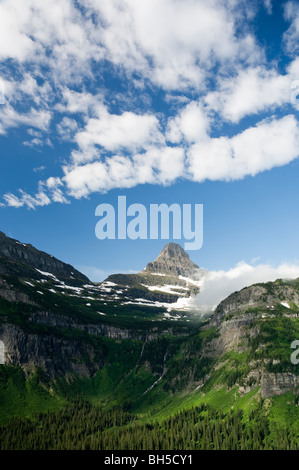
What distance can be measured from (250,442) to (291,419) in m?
31.5

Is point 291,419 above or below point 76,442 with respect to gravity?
above
